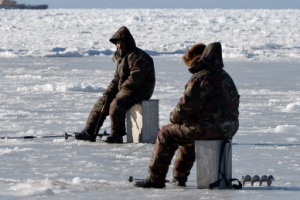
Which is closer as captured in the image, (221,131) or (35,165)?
(221,131)

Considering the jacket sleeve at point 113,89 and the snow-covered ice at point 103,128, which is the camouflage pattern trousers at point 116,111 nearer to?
the jacket sleeve at point 113,89

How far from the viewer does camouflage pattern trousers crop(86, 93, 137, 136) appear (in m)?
8.13

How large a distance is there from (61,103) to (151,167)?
681cm

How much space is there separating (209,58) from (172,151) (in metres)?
0.71

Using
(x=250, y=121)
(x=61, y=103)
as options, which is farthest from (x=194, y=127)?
(x=61, y=103)

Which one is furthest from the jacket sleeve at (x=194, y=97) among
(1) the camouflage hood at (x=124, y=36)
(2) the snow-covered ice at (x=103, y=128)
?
(1) the camouflage hood at (x=124, y=36)

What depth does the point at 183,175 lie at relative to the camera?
5.82 metres

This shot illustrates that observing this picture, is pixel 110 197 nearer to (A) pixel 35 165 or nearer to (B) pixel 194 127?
(B) pixel 194 127

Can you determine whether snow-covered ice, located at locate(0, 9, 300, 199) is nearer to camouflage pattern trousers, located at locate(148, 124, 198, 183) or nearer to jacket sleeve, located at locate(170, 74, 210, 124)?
camouflage pattern trousers, located at locate(148, 124, 198, 183)

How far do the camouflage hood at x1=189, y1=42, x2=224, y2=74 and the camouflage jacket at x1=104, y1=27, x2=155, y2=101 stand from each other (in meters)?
2.61

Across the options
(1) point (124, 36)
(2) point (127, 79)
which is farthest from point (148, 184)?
(1) point (124, 36)

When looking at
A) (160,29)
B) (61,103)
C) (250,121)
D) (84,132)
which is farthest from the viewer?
(160,29)

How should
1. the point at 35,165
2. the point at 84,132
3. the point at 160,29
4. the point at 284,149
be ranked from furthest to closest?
the point at 160,29 → the point at 84,132 → the point at 284,149 → the point at 35,165

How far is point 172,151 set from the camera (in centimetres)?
565
